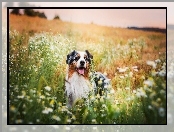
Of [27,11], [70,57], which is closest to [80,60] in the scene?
[70,57]

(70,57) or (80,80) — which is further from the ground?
(70,57)

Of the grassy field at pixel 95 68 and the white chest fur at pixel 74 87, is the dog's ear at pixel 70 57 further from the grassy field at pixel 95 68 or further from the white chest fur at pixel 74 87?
the white chest fur at pixel 74 87

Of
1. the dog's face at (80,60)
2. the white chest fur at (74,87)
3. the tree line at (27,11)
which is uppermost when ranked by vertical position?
the tree line at (27,11)

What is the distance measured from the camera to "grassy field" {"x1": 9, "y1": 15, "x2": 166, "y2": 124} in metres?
3.74

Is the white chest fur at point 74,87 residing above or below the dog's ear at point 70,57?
below

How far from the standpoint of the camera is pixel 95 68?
3.76 meters

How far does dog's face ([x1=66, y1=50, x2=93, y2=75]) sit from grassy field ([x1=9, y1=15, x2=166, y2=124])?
0.18ft

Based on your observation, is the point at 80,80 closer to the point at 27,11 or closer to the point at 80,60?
the point at 80,60

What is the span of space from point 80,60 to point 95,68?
171 mm

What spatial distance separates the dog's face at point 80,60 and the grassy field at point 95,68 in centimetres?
5

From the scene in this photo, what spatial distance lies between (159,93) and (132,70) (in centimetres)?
34

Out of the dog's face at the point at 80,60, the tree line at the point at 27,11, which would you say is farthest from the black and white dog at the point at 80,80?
the tree line at the point at 27,11

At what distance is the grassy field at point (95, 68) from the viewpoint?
3.74 metres

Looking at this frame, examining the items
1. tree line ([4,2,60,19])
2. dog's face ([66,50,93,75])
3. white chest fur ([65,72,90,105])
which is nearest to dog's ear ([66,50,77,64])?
dog's face ([66,50,93,75])
